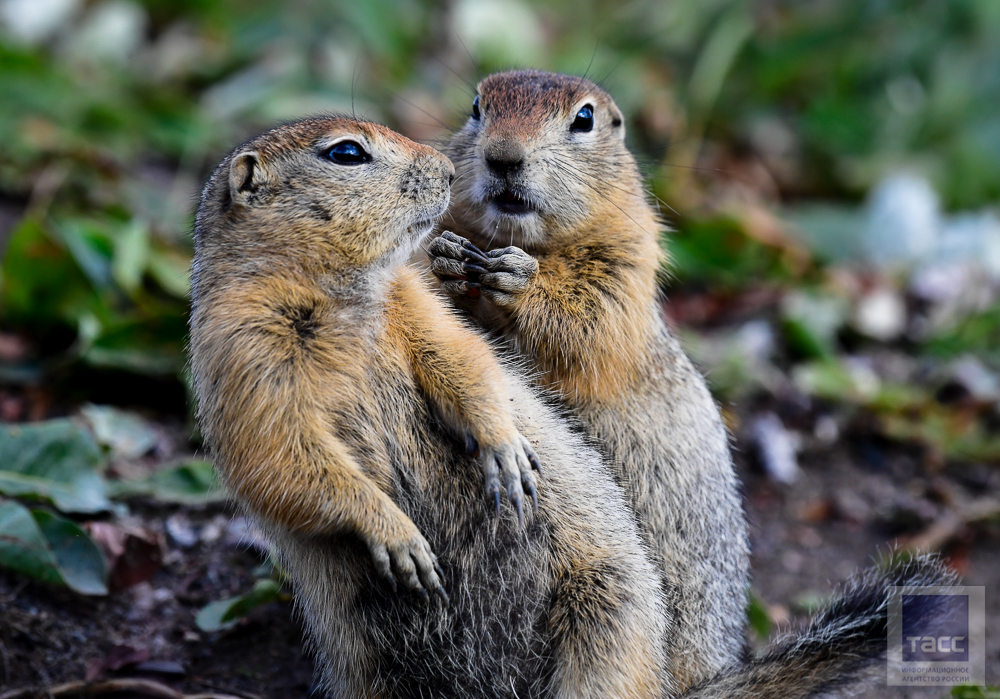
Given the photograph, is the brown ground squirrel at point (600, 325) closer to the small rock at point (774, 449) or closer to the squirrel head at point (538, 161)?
the squirrel head at point (538, 161)

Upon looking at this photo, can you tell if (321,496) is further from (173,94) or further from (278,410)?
(173,94)

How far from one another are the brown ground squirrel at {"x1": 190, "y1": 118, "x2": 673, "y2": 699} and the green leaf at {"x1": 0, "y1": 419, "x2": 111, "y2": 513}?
127cm

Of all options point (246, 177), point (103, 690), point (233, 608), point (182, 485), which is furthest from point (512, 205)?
point (103, 690)

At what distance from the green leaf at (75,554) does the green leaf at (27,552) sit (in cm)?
7

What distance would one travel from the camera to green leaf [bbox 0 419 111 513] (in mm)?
4121

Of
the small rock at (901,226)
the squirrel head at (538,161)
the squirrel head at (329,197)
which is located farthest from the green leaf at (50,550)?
the small rock at (901,226)

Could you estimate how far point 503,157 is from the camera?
12.0 feet

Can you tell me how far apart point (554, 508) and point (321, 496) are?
81cm

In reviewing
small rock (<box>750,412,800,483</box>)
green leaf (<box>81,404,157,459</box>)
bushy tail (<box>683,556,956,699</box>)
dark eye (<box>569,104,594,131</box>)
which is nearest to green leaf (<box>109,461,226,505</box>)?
green leaf (<box>81,404,157,459</box>)

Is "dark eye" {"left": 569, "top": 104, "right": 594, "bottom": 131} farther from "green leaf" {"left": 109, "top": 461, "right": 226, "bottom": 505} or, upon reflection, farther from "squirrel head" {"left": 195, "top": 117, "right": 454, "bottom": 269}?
"green leaf" {"left": 109, "top": 461, "right": 226, "bottom": 505}

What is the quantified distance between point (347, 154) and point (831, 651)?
2.34m

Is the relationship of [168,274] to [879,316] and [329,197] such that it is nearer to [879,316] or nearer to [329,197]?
[329,197]

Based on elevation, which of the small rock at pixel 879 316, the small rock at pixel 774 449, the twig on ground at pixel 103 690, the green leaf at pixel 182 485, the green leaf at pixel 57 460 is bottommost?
the twig on ground at pixel 103 690

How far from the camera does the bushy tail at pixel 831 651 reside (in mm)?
3344
